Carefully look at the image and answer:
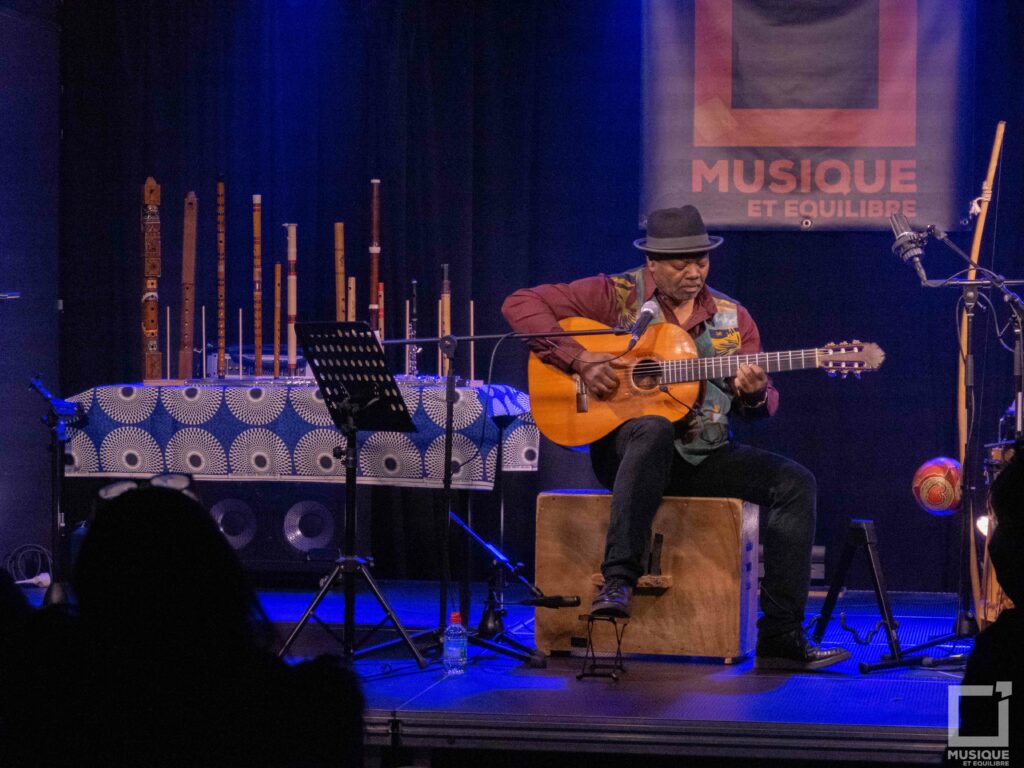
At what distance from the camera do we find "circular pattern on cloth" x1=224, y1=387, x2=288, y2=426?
6.04m

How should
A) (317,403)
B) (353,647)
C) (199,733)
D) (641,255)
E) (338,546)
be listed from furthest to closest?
(641,255)
(338,546)
(317,403)
(353,647)
(199,733)

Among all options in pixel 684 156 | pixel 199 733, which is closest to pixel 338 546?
pixel 684 156

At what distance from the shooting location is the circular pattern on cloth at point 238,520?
661 cm

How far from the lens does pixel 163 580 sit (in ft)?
5.75

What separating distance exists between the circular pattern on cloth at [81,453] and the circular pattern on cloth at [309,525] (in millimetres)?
967

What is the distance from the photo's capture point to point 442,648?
504 centimetres

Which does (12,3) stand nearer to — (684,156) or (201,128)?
(201,128)

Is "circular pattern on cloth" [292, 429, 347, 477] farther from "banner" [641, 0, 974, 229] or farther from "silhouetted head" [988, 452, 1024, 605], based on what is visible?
"silhouetted head" [988, 452, 1024, 605]

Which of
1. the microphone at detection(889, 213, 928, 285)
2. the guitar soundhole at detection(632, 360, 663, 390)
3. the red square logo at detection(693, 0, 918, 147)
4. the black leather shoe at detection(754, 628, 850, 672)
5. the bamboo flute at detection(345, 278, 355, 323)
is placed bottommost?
the black leather shoe at detection(754, 628, 850, 672)

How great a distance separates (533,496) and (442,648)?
2.16 metres

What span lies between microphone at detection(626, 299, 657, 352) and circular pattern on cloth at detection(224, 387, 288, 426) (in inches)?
71.6

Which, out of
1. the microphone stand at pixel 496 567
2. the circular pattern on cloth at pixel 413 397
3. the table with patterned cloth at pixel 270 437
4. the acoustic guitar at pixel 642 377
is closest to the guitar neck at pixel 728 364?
the acoustic guitar at pixel 642 377

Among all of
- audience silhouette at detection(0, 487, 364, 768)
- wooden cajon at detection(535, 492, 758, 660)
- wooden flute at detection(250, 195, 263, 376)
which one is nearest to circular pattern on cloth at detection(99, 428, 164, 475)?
wooden flute at detection(250, 195, 263, 376)

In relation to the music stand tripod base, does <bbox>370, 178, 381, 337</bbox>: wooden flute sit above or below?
above
